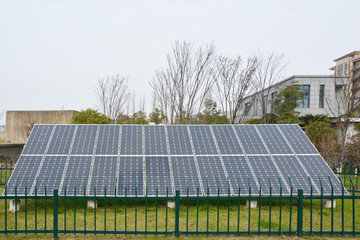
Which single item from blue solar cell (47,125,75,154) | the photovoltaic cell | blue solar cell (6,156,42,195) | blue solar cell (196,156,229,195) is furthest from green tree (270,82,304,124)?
blue solar cell (6,156,42,195)

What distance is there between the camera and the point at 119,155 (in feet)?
35.7

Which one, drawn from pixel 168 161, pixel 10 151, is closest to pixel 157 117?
pixel 10 151

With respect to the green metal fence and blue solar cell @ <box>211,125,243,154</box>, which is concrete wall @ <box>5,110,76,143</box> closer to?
the green metal fence

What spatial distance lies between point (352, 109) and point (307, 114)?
15.0 m

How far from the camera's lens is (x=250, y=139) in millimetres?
12203

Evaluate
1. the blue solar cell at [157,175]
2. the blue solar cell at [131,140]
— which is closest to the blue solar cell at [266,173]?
the blue solar cell at [157,175]

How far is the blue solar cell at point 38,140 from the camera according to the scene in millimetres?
10878

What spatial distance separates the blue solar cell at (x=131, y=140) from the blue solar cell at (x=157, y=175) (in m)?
0.73

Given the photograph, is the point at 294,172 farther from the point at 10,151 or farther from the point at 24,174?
the point at 10,151

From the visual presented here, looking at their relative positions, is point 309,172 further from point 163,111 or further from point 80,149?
point 163,111

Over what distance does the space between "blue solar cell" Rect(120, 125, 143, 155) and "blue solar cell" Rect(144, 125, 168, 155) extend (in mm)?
260

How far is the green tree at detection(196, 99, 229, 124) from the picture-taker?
112ft

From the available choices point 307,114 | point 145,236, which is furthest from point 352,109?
point 145,236

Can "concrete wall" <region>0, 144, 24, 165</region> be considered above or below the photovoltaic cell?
below
